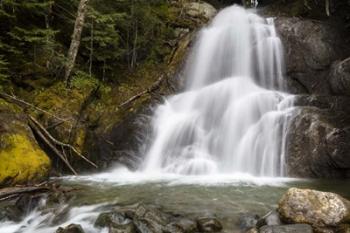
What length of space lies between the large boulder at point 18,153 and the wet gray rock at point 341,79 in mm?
8746

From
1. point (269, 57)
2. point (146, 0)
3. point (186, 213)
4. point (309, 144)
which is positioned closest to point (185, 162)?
point (309, 144)

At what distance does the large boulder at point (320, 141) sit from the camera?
10453 mm

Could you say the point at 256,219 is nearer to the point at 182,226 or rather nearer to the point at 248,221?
the point at 248,221

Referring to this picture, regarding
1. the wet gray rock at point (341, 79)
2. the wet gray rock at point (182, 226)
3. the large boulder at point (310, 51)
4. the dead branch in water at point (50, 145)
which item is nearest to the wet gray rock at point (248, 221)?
the wet gray rock at point (182, 226)

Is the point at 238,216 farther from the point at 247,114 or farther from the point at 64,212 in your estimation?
the point at 247,114

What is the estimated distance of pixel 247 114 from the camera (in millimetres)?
12766

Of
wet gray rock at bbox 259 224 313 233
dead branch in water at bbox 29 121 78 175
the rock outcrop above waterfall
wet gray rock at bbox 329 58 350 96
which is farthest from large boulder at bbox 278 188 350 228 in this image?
dead branch in water at bbox 29 121 78 175

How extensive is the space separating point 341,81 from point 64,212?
914 cm

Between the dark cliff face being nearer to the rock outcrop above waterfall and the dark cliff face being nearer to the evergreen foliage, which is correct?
the rock outcrop above waterfall

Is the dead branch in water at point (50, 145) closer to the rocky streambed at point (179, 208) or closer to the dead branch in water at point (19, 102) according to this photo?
the dead branch in water at point (19, 102)

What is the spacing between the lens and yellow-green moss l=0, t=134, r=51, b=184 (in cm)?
957

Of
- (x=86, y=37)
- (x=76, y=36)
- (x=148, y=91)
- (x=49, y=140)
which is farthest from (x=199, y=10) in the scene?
(x=49, y=140)

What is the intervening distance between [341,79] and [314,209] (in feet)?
24.4

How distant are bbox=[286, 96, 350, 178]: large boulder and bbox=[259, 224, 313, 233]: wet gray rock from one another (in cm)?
495
